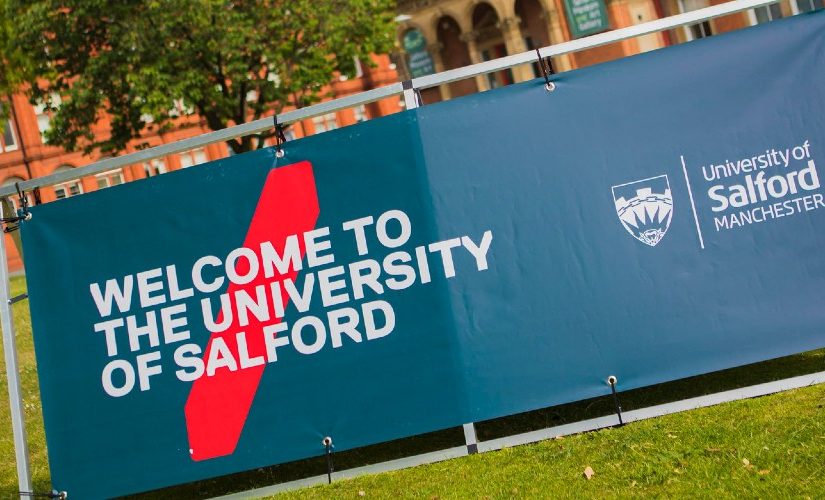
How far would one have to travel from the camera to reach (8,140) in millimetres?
53906

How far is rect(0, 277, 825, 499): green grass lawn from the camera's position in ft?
17.0

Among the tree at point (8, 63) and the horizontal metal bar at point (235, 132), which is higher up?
the tree at point (8, 63)

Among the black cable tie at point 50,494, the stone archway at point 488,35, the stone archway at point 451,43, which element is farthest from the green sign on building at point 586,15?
the black cable tie at point 50,494

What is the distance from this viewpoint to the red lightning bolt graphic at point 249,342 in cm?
635

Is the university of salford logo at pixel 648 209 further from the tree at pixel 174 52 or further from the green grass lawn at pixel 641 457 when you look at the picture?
the tree at pixel 174 52

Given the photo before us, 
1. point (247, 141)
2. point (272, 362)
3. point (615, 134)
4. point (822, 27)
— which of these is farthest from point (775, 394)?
point (247, 141)

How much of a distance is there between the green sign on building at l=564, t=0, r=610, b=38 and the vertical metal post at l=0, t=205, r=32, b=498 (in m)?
37.3

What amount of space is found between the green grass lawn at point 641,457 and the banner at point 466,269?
308 mm

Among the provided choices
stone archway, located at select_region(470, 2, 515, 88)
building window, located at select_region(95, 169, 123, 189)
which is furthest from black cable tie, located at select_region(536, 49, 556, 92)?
building window, located at select_region(95, 169, 123, 189)

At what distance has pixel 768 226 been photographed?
6.33 metres

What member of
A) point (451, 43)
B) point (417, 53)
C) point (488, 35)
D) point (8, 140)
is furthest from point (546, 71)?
point (8, 140)

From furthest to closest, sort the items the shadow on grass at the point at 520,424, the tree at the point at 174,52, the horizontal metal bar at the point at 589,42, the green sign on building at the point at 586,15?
1. the green sign on building at the point at 586,15
2. the tree at the point at 174,52
3. the shadow on grass at the point at 520,424
4. the horizontal metal bar at the point at 589,42

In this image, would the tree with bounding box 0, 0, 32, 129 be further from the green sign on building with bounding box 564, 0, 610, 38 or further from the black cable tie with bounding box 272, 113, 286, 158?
the green sign on building with bounding box 564, 0, 610, 38

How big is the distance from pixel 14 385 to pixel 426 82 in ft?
11.0
